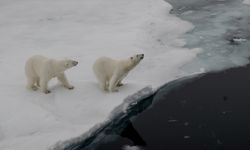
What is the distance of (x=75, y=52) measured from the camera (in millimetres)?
7871

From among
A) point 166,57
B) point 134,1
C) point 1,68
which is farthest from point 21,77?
point 134,1

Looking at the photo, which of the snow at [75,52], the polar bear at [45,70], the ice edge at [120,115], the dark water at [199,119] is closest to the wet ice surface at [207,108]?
the dark water at [199,119]

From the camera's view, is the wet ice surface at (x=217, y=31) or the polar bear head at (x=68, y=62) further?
the wet ice surface at (x=217, y=31)

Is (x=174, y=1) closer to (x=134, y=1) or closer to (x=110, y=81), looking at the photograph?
(x=134, y=1)

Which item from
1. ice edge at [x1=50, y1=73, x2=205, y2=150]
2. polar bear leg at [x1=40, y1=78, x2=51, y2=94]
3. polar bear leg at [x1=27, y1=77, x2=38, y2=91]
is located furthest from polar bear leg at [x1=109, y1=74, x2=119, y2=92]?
polar bear leg at [x1=27, y1=77, x2=38, y2=91]

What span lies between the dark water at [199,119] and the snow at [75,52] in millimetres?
465

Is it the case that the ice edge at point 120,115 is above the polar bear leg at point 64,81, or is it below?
below

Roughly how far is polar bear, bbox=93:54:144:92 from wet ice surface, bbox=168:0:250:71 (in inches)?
54.3

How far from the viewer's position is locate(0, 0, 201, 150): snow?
5215 mm

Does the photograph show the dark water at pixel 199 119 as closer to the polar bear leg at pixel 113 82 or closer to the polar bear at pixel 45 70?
the polar bear leg at pixel 113 82

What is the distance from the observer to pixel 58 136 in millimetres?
4973

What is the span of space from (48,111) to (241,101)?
8.77 feet

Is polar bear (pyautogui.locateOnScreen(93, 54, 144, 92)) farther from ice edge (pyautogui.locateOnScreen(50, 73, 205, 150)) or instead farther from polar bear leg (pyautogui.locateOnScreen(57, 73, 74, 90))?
polar bear leg (pyautogui.locateOnScreen(57, 73, 74, 90))

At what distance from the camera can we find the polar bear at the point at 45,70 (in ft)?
19.5
